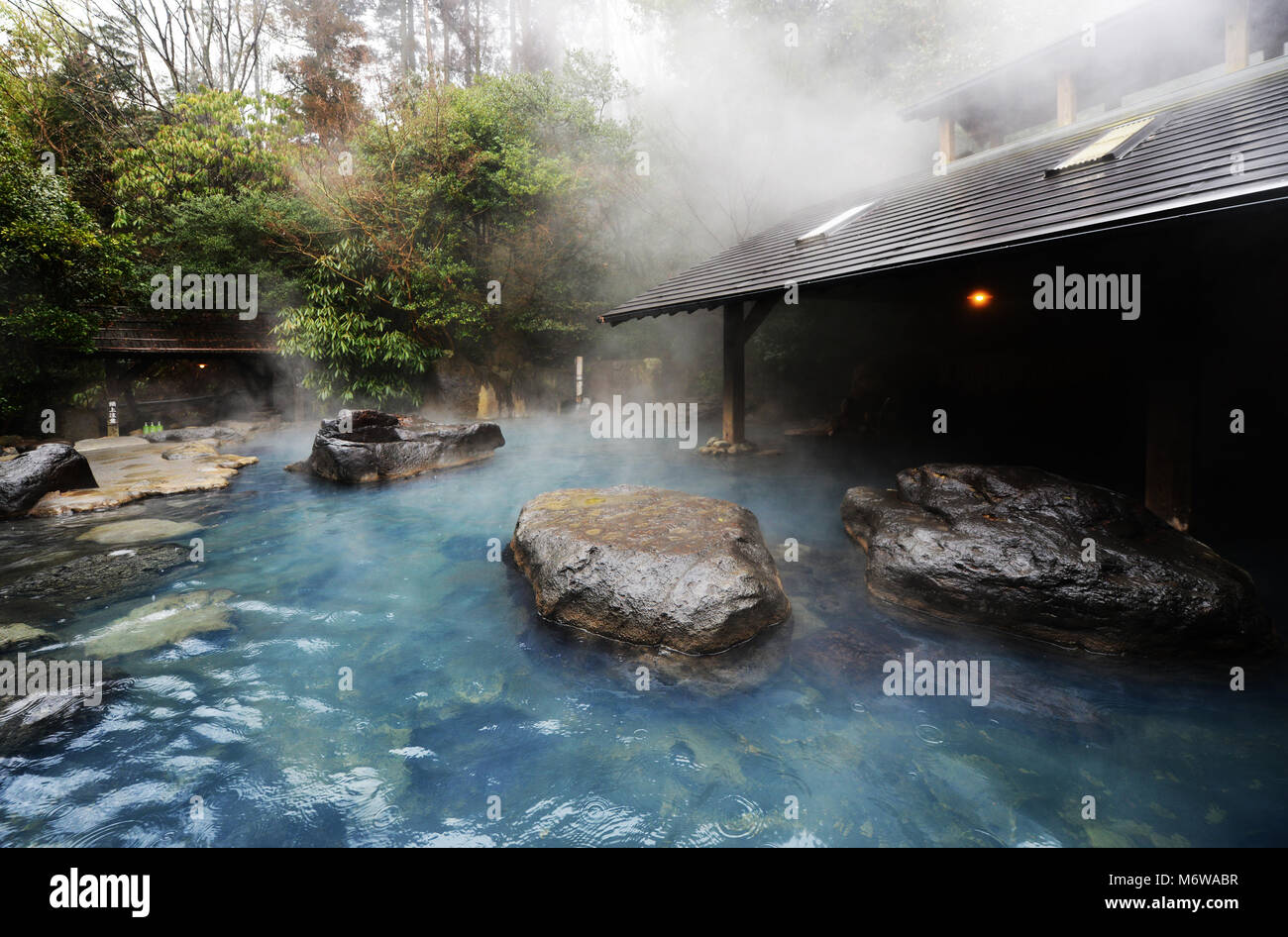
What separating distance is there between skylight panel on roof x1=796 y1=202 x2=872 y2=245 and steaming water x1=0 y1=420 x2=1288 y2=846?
5.34 metres

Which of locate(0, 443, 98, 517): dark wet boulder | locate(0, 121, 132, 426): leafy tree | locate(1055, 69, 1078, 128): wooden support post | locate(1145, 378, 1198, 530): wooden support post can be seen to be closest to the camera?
locate(1145, 378, 1198, 530): wooden support post

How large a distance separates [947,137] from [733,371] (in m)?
6.10

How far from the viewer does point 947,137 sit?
9930 mm

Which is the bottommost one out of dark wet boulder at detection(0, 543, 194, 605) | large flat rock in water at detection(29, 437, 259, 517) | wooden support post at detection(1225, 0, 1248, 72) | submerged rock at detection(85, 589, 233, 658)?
submerged rock at detection(85, 589, 233, 658)

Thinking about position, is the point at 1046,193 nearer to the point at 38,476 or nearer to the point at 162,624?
the point at 162,624

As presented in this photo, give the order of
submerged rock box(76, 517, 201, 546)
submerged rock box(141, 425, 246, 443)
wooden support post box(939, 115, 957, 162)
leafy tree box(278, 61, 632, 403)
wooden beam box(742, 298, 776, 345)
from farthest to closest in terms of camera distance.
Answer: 1. leafy tree box(278, 61, 632, 403)
2. submerged rock box(141, 425, 246, 443)
3. wooden support post box(939, 115, 957, 162)
4. wooden beam box(742, 298, 776, 345)
5. submerged rock box(76, 517, 201, 546)

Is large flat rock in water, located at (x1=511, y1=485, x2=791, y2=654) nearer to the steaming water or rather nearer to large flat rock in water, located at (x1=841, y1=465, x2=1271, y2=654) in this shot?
the steaming water

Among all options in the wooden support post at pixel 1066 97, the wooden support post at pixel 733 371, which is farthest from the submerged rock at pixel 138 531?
the wooden support post at pixel 1066 97

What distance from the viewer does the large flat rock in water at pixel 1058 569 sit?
3.23m

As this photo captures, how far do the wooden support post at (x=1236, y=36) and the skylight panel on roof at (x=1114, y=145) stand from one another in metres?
1.41

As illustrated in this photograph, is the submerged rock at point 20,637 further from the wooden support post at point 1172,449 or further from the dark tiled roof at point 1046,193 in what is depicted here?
the wooden support post at point 1172,449

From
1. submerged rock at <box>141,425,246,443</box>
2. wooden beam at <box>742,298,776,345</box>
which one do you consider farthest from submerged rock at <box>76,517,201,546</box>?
wooden beam at <box>742,298,776,345</box>

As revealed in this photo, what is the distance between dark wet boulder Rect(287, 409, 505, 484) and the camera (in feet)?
28.0

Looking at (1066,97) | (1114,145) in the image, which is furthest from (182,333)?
(1066,97)
